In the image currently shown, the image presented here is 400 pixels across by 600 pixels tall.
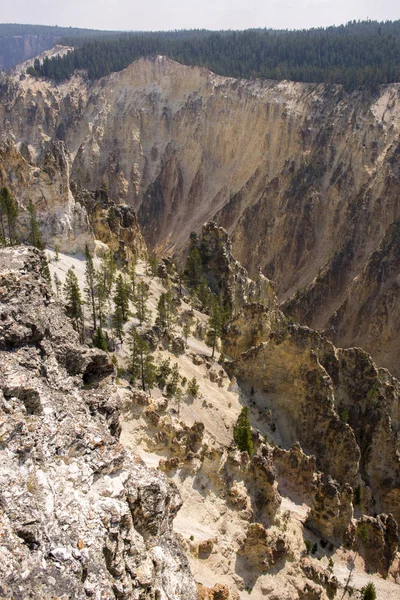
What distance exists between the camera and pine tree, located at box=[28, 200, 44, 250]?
53747mm

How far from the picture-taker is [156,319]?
53594 mm

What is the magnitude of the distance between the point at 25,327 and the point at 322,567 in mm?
25941

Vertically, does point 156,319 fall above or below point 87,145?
below

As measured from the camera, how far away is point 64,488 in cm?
1597

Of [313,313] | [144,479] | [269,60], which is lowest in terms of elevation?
[313,313]

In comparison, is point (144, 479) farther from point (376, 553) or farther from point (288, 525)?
point (376, 553)

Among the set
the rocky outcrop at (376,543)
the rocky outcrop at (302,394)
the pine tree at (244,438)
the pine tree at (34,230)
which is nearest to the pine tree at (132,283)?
the pine tree at (34,230)

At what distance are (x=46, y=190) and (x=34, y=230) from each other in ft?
25.9

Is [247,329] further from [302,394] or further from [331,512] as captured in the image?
[331,512]

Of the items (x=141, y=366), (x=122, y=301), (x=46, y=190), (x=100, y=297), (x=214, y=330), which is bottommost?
(x=214, y=330)

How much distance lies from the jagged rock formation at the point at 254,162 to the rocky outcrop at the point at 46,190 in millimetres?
42018

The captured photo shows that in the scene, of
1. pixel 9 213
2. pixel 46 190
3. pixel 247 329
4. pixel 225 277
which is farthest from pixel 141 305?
pixel 225 277

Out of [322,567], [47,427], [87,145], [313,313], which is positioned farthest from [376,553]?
[87,145]

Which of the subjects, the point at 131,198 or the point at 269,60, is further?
the point at 269,60
